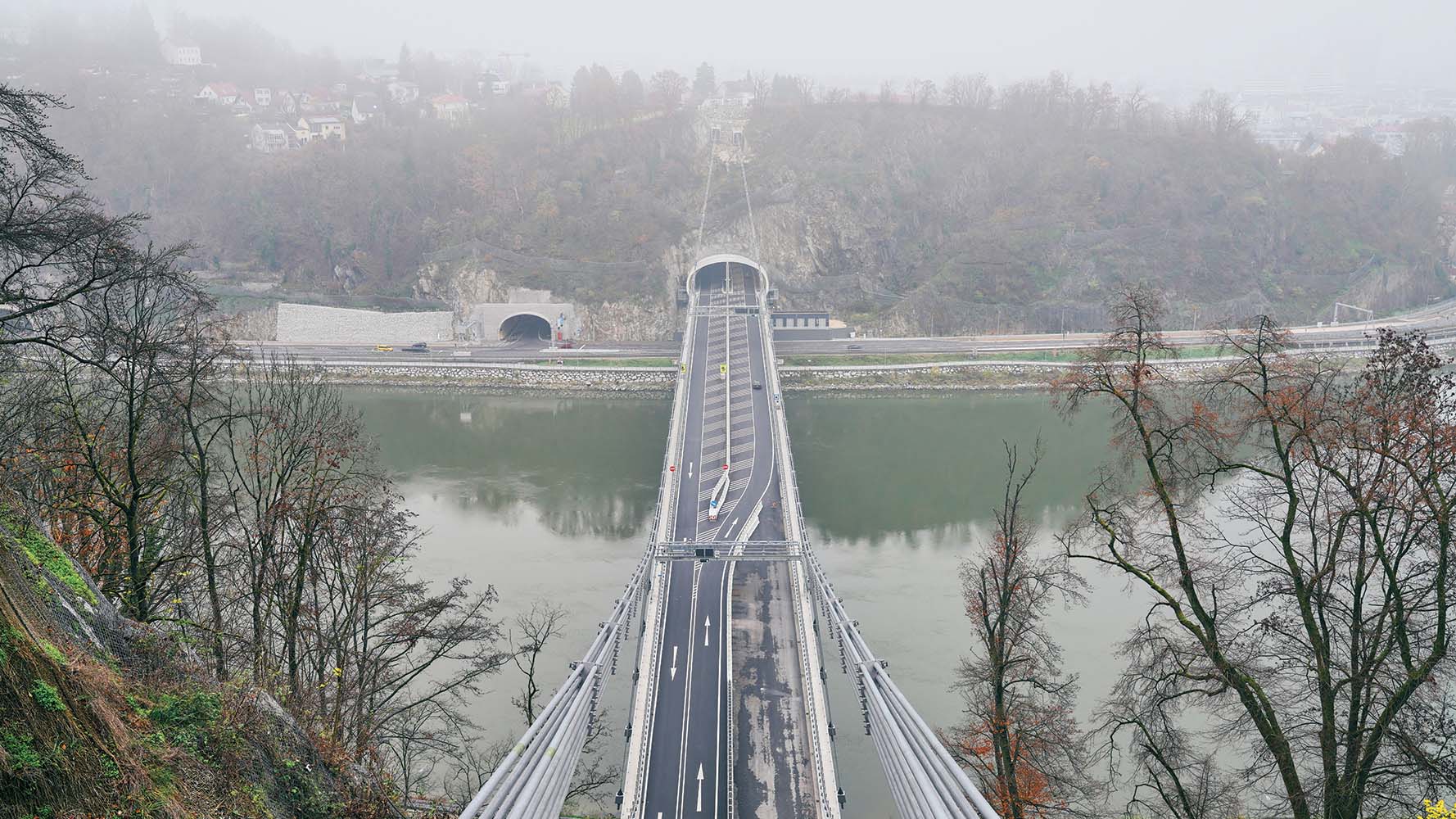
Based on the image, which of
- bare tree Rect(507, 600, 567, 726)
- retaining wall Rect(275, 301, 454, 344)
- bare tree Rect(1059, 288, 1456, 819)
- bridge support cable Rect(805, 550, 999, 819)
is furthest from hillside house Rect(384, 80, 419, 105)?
bare tree Rect(1059, 288, 1456, 819)

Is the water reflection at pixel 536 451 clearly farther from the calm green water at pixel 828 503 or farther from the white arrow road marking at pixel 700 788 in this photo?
the white arrow road marking at pixel 700 788

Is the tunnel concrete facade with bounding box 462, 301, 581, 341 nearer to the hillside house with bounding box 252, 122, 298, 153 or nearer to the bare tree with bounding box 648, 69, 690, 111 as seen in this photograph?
the bare tree with bounding box 648, 69, 690, 111

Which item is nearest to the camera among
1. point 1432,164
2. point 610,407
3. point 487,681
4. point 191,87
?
point 487,681

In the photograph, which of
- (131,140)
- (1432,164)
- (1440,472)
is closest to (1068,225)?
(1432,164)

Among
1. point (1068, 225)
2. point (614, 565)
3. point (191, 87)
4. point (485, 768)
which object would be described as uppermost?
point (191, 87)

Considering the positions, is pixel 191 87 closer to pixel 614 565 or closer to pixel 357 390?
pixel 357 390

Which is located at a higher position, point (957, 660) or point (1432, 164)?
point (1432, 164)
